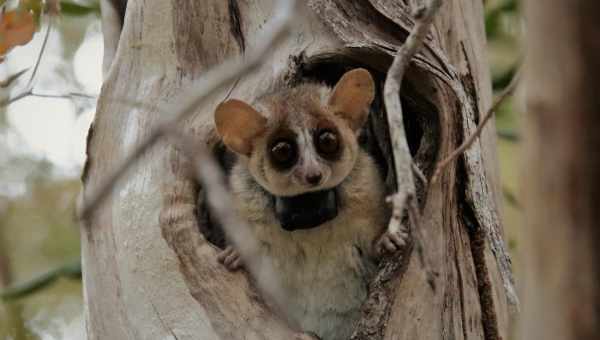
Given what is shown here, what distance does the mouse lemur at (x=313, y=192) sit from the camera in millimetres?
4051

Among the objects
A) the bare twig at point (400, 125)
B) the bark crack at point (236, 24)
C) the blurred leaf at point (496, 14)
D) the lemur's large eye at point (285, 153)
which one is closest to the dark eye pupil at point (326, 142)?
the lemur's large eye at point (285, 153)

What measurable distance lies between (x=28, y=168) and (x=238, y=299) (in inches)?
151

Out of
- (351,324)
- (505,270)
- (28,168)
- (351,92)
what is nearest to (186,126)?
(351,92)

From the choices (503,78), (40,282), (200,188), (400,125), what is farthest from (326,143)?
(503,78)

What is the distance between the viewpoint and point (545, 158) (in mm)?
1781

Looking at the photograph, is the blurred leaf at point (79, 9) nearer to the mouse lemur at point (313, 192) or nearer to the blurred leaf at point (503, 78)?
the mouse lemur at point (313, 192)

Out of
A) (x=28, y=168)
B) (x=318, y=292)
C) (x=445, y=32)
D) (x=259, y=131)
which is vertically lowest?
(x=28, y=168)

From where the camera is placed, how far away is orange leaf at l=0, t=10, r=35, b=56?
13.4ft

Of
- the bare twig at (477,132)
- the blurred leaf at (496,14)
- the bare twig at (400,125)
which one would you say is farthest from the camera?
the blurred leaf at (496,14)

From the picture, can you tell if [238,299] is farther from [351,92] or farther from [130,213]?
[351,92]

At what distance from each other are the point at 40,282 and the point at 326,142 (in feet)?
7.99

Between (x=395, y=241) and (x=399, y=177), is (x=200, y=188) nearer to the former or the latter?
(x=395, y=241)

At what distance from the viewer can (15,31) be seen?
13.5 feet

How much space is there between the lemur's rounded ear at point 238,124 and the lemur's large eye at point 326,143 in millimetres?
272
